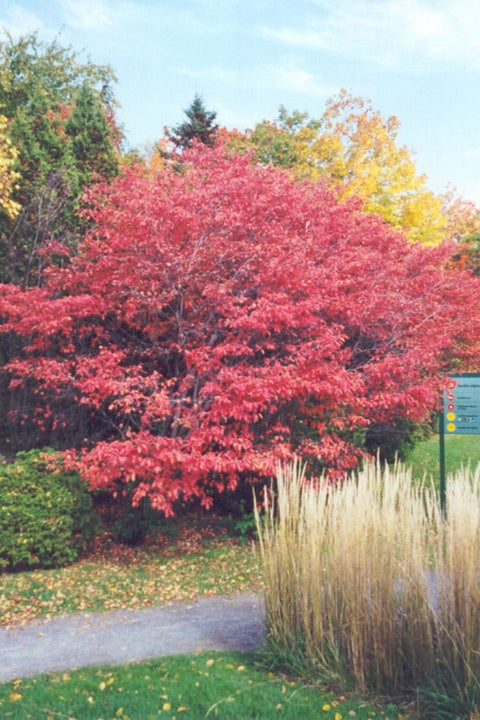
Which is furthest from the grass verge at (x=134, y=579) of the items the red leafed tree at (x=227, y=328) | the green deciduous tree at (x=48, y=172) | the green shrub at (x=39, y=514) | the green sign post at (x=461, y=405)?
the green deciduous tree at (x=48, y=172)

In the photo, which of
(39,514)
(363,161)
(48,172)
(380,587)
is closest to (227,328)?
(39,514)

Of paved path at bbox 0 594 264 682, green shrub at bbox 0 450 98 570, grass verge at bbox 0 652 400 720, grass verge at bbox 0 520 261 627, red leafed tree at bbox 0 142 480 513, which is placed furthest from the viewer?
green shrub at bbox 0 450 98 570

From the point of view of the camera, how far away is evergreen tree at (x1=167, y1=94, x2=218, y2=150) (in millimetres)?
23250

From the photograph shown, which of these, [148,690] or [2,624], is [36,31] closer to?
[2,624]

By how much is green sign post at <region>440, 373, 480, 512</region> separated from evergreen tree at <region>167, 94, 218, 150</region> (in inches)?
659

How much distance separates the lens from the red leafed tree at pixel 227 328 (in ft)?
22.8

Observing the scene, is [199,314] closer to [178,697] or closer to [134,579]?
[134,579]

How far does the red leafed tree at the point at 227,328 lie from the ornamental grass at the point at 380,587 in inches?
86.2

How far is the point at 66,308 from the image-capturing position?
7793mm

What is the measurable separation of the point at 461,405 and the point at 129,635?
5.51 m

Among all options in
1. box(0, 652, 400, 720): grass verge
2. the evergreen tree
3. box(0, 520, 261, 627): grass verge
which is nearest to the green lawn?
box(0, 520, 261, 627): grass verge

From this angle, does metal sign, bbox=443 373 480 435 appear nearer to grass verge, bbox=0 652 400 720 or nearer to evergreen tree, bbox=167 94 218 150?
grass verge, bbox=0 652 400 720

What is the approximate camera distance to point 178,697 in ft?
13.6

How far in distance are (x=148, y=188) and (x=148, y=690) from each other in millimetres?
5519
